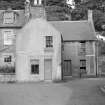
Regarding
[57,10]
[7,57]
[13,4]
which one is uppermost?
[13,4]

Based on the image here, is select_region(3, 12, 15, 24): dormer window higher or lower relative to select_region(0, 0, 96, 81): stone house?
higher

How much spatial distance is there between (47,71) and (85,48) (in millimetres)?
10408

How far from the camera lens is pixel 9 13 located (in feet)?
140

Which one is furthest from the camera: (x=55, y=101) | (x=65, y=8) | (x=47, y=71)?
(x=65, y=8)

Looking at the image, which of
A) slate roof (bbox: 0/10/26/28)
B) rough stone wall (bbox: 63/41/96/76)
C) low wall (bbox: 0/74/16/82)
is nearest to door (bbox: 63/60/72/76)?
rough stone wall (bbox: 63/41/96/76)

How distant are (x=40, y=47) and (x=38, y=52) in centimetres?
60

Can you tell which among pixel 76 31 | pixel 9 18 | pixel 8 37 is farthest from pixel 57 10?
pixel 8 37

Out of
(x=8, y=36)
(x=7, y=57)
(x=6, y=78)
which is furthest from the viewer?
(x=8, y=36)

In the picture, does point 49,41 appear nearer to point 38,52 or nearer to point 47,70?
point 38,52

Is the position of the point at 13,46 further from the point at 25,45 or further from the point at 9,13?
the point at 25,45

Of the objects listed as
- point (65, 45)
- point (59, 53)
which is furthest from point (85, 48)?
point (59, 53)

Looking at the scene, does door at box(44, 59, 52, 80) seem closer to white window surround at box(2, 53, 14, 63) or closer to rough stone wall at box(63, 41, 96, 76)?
rough stone wall at box(63, 41, 96, 76)

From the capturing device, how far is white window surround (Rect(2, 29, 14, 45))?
4106 centimetres

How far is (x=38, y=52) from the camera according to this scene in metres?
32.9
